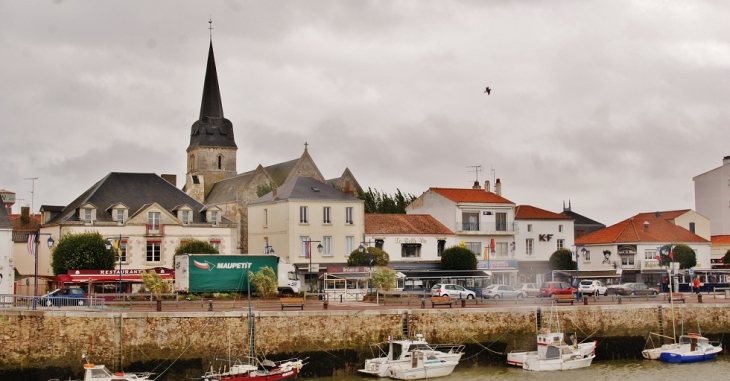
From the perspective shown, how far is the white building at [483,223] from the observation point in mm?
72181

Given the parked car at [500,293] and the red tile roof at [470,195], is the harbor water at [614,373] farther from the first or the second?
the red tile roof at [470,195]

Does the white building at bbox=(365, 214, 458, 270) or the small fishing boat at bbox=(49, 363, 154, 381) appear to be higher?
the white building at bbox=(365, 214, 458, 270)

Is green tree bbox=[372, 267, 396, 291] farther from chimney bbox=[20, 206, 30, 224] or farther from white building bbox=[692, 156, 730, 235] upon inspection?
white building bbox=[692, 156, 730, 235]

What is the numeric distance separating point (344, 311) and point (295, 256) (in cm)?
2356

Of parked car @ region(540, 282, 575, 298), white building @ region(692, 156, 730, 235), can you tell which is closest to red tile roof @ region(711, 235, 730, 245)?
white building @ region(692, 156, 730, 235)

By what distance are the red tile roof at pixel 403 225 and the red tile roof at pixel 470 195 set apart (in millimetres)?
2343

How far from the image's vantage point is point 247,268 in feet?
169

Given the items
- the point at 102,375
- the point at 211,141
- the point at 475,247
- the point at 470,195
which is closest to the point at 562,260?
the point at 475,247

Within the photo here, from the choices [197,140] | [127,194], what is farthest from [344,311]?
[197,140]

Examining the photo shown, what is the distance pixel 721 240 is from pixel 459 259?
105ft

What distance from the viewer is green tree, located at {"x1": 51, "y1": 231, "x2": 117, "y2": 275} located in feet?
187

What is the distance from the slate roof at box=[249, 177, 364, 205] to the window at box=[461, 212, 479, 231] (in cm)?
927

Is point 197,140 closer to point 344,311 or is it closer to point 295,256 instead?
point 295,256

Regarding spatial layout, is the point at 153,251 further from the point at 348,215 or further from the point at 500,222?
the point at 500,222
